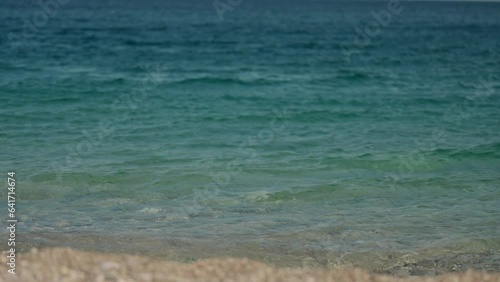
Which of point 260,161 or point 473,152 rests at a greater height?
point 260,161

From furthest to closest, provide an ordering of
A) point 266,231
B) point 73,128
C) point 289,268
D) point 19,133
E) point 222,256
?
point 73,128 → point 19,133 → point 266,231 → point 222,256 → point 289,268

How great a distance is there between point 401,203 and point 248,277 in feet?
14.7

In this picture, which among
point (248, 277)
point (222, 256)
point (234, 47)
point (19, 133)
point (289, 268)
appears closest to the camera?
point (248, 277)

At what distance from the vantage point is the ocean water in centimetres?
980

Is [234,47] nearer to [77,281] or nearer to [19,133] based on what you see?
[19,133]

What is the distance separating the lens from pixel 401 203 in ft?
38.8

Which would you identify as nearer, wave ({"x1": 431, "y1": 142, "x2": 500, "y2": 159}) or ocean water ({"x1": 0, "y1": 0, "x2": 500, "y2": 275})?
ocean water ({"x1": 0, "y1": 0, "x2": 500, "y2": 275})

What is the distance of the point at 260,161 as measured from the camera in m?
14.7

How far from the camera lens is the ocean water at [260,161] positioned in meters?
9.80

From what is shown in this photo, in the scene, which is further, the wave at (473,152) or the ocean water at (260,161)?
the wave at (473,152)

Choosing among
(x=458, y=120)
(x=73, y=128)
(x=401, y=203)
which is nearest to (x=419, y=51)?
(x=458, y=120)

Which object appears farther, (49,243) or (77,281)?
(49,243)

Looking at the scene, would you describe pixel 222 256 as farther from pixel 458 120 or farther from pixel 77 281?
pixel 458 120

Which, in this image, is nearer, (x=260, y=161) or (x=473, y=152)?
(x=260, y=161)
